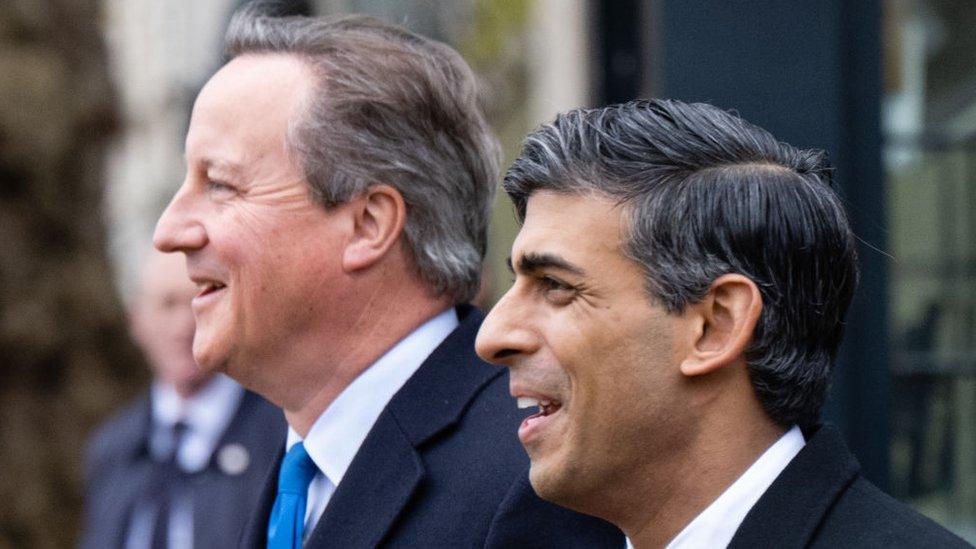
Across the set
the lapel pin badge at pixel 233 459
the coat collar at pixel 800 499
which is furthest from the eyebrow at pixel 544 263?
the lapel pin badge at pixel 233 459

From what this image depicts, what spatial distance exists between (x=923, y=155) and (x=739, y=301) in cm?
246

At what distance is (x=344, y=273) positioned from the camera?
10.9 feet

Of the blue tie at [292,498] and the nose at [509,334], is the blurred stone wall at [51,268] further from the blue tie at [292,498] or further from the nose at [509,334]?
the nose at [509,334]

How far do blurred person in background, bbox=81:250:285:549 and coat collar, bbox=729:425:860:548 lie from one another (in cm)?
244

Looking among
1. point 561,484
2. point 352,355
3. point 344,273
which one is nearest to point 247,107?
point 344,273

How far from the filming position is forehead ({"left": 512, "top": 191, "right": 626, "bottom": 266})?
256 cm

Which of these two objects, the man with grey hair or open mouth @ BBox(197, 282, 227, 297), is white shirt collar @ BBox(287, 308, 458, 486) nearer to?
the man with grey hair

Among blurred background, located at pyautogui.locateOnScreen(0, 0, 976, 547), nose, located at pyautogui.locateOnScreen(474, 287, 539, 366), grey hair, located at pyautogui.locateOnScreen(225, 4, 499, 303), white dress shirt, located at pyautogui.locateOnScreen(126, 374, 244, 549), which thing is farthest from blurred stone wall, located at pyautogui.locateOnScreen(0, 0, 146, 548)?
nose, located at pyautogui.locateOnScreen(474, 287, 539, 366)

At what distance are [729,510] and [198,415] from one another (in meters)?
3.30

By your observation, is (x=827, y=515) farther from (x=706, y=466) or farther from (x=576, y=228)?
(x=576, y=228)

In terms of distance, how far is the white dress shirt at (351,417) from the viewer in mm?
3320

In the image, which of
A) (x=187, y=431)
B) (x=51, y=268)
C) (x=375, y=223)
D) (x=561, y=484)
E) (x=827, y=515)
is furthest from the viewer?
(x=51, y=268)

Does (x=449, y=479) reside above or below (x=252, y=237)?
below

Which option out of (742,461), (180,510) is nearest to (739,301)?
(742,461)
